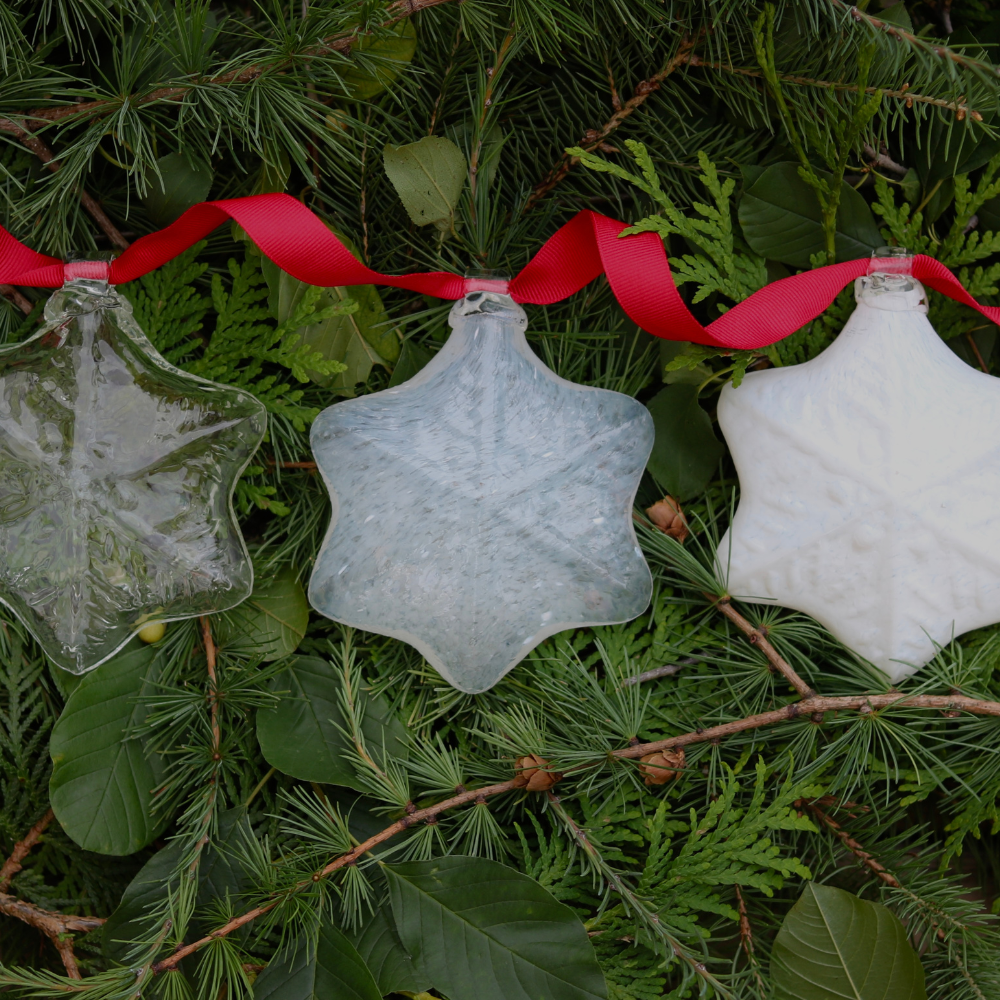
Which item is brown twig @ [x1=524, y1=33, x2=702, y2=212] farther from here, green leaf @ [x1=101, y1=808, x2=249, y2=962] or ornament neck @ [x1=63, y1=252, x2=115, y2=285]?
green leaf @ [x1=101, y1=808, x2=249, y2=962]

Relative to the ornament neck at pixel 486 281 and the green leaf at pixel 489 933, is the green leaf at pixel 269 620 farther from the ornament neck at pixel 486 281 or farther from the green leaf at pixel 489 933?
the ornament neck at pixel 486 281

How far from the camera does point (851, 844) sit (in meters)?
0.95

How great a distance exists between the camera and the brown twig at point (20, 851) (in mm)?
933

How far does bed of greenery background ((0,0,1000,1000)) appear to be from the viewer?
0.84 m

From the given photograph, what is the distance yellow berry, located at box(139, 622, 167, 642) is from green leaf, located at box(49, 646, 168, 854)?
26 mm

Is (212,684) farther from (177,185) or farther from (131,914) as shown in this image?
(177,185)

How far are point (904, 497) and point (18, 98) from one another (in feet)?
3.15

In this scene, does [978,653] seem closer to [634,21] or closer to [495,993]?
[495,993]

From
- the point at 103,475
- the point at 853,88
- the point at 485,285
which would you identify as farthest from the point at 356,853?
the point at 853,88

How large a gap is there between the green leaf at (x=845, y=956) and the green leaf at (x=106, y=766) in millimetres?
666

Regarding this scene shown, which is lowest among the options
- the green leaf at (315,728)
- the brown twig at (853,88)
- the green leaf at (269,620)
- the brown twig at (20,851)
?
the brown twig at (20,851)

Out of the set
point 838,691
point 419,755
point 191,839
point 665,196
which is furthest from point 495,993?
point 665,196

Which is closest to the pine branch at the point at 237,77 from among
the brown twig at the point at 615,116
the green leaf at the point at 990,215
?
the brown twig at the point at 615,116

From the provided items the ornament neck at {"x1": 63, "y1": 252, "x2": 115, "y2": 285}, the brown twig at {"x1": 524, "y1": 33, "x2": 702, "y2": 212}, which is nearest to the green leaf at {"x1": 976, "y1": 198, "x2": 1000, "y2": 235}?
the brown twig at {"x1": 524, "y1": 33, "x2": 702, "y2": 212}
